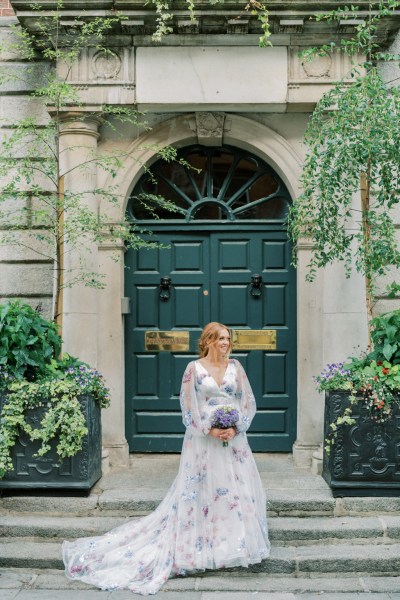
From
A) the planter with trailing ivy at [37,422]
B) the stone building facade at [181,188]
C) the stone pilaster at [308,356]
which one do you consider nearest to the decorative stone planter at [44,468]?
the planter with trailing ivy at [37,422]

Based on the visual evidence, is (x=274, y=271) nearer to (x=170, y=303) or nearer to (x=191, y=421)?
(x=170, y=303)

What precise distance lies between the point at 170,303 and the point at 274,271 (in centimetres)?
125

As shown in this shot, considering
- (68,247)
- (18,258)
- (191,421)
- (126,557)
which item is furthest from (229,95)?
(126,557)

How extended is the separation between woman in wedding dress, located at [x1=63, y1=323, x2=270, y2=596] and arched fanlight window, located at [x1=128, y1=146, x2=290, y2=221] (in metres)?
3.11

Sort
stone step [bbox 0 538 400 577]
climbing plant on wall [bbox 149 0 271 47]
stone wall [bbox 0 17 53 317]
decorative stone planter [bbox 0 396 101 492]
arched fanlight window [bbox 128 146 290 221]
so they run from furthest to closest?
arched fanlight window [bbox 128 146 290 221], stone wall [bbox 0 17 53 317], climbing plant on wall [bbox 149 0 271 47], decorative stone planter [bbox 0 396 101 492], stone step [bbox 0 538 400 577]

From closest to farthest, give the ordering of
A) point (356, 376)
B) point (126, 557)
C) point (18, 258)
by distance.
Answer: point (126, 557), point (356, 376), point (18, 258)

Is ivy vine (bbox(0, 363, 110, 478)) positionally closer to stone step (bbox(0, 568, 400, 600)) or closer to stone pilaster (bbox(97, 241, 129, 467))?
stone step (bbox(0, 568, 400, 600))

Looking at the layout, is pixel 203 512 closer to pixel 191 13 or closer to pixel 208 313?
pixel 208 313

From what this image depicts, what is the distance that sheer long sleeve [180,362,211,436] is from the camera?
6410 mm

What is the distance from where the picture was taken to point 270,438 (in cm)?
923

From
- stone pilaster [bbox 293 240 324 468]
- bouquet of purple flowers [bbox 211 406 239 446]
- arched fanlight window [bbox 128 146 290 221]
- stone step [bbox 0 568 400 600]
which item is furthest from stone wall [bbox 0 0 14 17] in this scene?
stone step [bbox 0 568 400 600]

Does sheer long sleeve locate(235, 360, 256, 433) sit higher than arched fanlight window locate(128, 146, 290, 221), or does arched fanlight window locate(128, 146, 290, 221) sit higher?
arched fanlight window locate(128, 146, 290, 221)

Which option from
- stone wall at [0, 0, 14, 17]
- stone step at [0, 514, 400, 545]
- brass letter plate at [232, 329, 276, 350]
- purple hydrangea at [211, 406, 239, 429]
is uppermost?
stone wall at [0, 0, 14, 17]

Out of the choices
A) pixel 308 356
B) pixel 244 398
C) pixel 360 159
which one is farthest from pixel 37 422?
pixel 360 159
